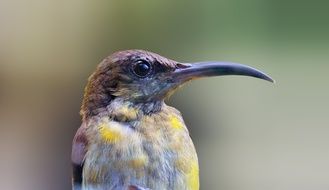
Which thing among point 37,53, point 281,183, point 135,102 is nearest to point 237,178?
point 281,183

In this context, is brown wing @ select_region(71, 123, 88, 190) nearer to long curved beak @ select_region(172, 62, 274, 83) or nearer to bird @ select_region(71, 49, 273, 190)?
bird @ select_region(71, 49, 273, 190)

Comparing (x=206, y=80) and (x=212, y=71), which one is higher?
(x=212, y=71)

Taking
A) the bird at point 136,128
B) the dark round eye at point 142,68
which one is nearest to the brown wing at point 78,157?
the bird at point 136,128

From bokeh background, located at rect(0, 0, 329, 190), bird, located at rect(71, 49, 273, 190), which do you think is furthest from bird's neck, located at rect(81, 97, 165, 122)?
bokeh background, located at rect(0, 0, 329, 190)

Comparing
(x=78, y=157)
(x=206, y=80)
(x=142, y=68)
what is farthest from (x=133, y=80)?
(x=206, y=80)

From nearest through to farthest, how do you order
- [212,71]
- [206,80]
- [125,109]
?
[212,71] → [125,109] → [206,80]

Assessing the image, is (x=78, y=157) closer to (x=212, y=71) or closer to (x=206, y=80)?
(x=212, y=71)

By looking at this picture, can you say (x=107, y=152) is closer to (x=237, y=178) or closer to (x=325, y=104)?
(x=237, y=178)

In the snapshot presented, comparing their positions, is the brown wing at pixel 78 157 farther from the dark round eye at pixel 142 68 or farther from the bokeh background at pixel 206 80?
the bokeh background at pixel 206 80
